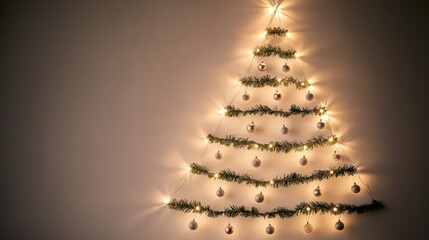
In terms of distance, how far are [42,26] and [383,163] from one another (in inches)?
133

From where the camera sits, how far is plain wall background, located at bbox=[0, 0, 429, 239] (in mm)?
2688

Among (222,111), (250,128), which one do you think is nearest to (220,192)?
(250,128)

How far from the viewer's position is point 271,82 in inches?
110

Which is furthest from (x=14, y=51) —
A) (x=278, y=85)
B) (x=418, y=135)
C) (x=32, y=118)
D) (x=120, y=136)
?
(x=418, y=135)

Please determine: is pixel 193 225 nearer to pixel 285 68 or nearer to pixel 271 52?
pixel 285 68

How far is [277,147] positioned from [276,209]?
1.75 feet

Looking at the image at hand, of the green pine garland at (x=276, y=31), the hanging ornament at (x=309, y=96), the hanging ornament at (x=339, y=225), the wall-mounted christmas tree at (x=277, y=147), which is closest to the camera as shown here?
the hanging ornament at (x=339, y=225)

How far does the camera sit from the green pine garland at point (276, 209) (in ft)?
8.48

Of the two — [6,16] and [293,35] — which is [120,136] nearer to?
[6,16]

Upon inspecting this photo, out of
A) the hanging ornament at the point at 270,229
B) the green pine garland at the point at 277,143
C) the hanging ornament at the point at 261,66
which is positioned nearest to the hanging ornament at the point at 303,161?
the green pine garland at the point at 277,143

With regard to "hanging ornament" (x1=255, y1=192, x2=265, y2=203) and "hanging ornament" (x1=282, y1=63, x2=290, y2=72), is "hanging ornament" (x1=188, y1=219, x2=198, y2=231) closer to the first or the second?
"hanging ornament" (x1=255, y1=192, x2=265, y2=203)

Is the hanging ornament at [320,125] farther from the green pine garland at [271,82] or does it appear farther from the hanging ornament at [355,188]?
the hanging ornament at [355,188]

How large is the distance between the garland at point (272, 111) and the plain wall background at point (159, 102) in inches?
6.3

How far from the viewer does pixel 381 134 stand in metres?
2.71
